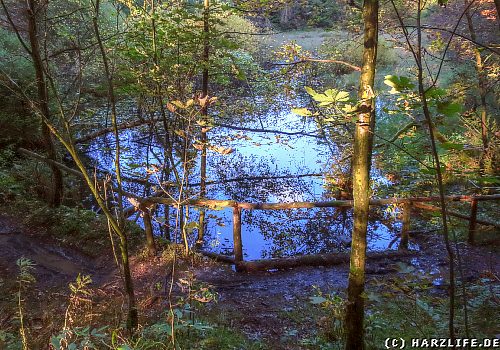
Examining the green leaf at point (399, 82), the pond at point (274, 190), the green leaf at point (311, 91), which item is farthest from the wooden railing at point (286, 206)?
the green leaf at point (399, 82)

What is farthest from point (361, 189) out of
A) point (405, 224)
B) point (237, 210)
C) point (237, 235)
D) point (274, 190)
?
point (274, 190)

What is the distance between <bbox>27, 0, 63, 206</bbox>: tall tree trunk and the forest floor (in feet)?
2.90

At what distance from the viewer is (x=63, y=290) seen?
5254mm

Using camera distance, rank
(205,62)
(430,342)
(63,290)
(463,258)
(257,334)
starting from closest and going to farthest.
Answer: (430,342) → (257,334) → (63,290) → (463,258) → (205,62)

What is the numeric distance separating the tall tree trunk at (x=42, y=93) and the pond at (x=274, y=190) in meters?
0.82

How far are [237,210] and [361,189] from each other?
11.2 ft

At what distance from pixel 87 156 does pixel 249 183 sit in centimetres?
529

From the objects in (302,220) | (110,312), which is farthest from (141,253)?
(302,220)

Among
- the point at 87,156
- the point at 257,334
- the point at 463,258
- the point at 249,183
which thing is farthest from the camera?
the point at 87,156

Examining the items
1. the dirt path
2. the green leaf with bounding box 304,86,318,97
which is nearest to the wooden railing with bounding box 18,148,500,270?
the dirt path

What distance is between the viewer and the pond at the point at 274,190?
803 centimetres

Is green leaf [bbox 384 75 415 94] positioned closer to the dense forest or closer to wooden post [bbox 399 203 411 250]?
the dense forest

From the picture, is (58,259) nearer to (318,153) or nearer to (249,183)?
(249,183)

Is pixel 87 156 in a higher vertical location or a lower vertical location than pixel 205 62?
lower
